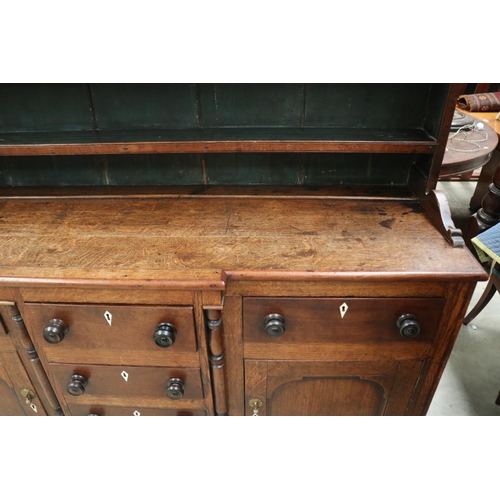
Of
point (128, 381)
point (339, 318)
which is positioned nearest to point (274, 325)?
point (339, 318)

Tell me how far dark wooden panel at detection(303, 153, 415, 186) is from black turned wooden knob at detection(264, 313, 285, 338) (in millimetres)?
580

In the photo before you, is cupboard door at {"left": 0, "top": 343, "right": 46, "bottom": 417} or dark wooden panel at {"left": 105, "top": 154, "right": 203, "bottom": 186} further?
dark wooden panel at {"left": 105, "top": 154, "right": 203, "bottom": 186}

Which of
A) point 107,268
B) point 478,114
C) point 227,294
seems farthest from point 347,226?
point 478,114

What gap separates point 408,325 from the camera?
3.61 ft

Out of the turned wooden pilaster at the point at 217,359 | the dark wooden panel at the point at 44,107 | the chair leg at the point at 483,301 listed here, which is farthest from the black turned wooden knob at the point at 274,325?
the chair leg at the point at 483,301

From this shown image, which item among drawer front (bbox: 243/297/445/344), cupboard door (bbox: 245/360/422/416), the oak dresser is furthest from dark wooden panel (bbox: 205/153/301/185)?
cupboard door (bbox: 245/360/422/416)

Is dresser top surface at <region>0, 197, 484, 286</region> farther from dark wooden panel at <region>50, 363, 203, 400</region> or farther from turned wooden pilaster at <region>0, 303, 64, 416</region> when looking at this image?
dark wooden panel at <region>50, 363, 203, 400</region>

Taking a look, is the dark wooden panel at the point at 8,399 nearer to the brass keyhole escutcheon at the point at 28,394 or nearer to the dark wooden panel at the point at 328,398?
the brass keyhole escutcheon at the point at 28,394

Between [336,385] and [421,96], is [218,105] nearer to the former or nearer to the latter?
[421,96]

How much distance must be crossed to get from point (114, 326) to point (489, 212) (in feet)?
6.52

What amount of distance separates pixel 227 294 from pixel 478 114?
10.2 ft

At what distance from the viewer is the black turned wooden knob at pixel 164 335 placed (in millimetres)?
1087

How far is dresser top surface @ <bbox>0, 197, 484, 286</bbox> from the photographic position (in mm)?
1052

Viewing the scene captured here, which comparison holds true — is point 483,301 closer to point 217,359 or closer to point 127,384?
point 217,359
